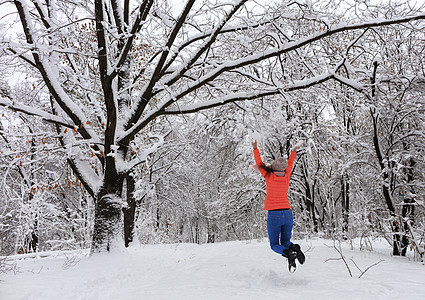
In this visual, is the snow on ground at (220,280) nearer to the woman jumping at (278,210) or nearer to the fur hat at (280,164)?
the woman jumping at (278,210)

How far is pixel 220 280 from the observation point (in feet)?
13.6

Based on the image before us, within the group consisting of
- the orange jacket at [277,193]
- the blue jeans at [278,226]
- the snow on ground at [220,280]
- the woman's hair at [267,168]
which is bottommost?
the snow on ground at [220,280]

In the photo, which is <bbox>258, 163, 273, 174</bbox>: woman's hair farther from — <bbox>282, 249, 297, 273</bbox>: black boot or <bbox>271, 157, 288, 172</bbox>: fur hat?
<bbox>282, 249, 297, 273</bbox>: black boot

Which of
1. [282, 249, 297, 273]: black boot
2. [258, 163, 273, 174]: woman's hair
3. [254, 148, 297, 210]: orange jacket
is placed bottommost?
[282, 249, 297, 273]: black boot

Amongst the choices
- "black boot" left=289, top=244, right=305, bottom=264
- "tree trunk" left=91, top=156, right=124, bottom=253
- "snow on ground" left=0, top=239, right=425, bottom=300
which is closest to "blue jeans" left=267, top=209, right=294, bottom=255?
"black boot" left=289, top=244, right=305, bottom=264

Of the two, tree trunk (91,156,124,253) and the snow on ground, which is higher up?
tree trunk (91,156,124,253)

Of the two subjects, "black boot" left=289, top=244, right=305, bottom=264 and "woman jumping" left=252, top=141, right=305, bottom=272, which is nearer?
"black boot" left=289, top=244, right=305, bottom=264

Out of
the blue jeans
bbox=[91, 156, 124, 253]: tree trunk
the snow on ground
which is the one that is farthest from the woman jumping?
bbox=[91, 156, 124, 253]: tree trunk

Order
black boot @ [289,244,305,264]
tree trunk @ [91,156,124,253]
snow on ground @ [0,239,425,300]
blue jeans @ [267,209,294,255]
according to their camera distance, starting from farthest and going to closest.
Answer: tree trunk @ [91,156,124,253]
blue jeans @ [267,209,294,255]
black boot @ [289,244,305,264]
snow on ground @ [0,239,425,300]

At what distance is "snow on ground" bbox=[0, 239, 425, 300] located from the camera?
3.34 m

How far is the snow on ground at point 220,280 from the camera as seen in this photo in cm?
334

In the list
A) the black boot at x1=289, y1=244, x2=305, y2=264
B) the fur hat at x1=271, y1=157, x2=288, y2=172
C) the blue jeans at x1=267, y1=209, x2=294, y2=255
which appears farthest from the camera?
the fur hat at x1=271, y1=157, x2=288, y2=172

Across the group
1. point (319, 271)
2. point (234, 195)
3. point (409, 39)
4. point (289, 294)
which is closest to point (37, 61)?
point (289, 294)

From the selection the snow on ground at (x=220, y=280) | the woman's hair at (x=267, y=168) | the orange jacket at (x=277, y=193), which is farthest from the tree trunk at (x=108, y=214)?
the orange jacket at (x=277, y=193)
